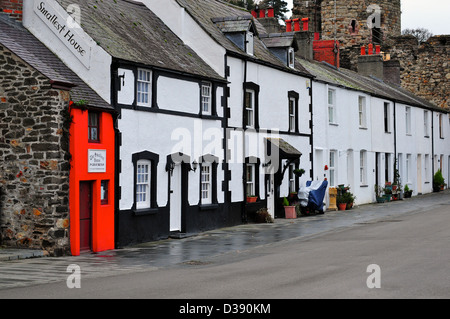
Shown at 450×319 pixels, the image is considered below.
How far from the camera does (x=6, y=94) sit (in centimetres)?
1905

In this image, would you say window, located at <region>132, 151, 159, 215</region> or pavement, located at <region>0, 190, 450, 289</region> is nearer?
pavement, located at <region>0, 190, 450, 289</region>

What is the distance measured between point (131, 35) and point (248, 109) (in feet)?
21.2

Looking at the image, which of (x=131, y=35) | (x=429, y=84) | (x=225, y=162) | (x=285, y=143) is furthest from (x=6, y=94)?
(x=429, y=84)

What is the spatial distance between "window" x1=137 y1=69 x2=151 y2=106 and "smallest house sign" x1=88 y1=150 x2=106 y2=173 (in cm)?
252

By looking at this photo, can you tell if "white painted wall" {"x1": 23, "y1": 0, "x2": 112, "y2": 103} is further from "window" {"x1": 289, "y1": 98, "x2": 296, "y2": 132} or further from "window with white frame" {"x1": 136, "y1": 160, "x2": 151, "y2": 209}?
"window" {"x1": 289, "y1": 98, "x2": 296, "y2": 132}

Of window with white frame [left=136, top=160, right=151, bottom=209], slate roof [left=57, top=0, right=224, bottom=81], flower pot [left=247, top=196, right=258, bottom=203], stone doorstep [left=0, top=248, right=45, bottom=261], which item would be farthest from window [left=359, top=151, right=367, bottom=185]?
stone doorstep [left=0, top=248, right=45, bottom=261]

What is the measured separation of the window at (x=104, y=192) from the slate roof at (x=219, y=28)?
8063 millimetres

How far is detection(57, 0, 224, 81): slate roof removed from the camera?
830 inches

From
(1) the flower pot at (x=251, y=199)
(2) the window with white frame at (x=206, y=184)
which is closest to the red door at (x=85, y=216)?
(2) the window with white frame at (x=206, y=184)

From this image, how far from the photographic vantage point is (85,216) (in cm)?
1917

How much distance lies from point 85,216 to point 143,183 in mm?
2760

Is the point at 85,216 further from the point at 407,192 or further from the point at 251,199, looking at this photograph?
the point at 407,192

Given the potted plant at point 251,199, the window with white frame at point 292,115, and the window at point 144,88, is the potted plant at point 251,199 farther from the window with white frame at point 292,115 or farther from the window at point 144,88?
the window at point 144,88

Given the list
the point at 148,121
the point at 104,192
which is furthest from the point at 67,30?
the point at 104,192
